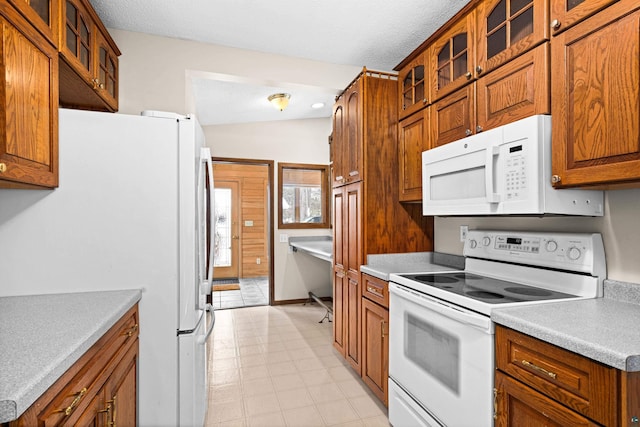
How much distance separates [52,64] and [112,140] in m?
0.39

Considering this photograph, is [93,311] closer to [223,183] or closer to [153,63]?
[153,63]

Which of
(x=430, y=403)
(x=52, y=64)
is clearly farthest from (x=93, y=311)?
(x=430, y=403)

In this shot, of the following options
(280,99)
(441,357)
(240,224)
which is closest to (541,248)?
(441,357)

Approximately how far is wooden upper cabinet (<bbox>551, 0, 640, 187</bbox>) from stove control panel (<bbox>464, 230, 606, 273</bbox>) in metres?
0.34

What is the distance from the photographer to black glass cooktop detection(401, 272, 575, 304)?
147 cm

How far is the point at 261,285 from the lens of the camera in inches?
240

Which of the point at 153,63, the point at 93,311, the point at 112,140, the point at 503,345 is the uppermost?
the point at 153,63

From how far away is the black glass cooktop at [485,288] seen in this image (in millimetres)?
1468

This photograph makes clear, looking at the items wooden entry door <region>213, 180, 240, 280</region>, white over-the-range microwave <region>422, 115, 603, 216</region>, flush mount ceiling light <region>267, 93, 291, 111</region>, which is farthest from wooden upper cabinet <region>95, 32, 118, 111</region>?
wooden entry door <region>213, 180, 240, 280</region>

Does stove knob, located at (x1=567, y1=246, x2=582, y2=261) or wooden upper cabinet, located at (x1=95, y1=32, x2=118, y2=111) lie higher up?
wooden upper cabinet, located at (x1=95, y1=32, x2=118, y2=111)

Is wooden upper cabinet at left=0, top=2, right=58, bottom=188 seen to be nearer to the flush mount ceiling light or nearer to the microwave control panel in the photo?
the microwave control panel

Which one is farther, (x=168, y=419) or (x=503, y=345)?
(x=168, y=419)

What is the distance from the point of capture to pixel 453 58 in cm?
195

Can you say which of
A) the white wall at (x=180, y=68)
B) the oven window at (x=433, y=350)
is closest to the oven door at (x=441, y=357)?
the oven window at (x=433, y=350)
